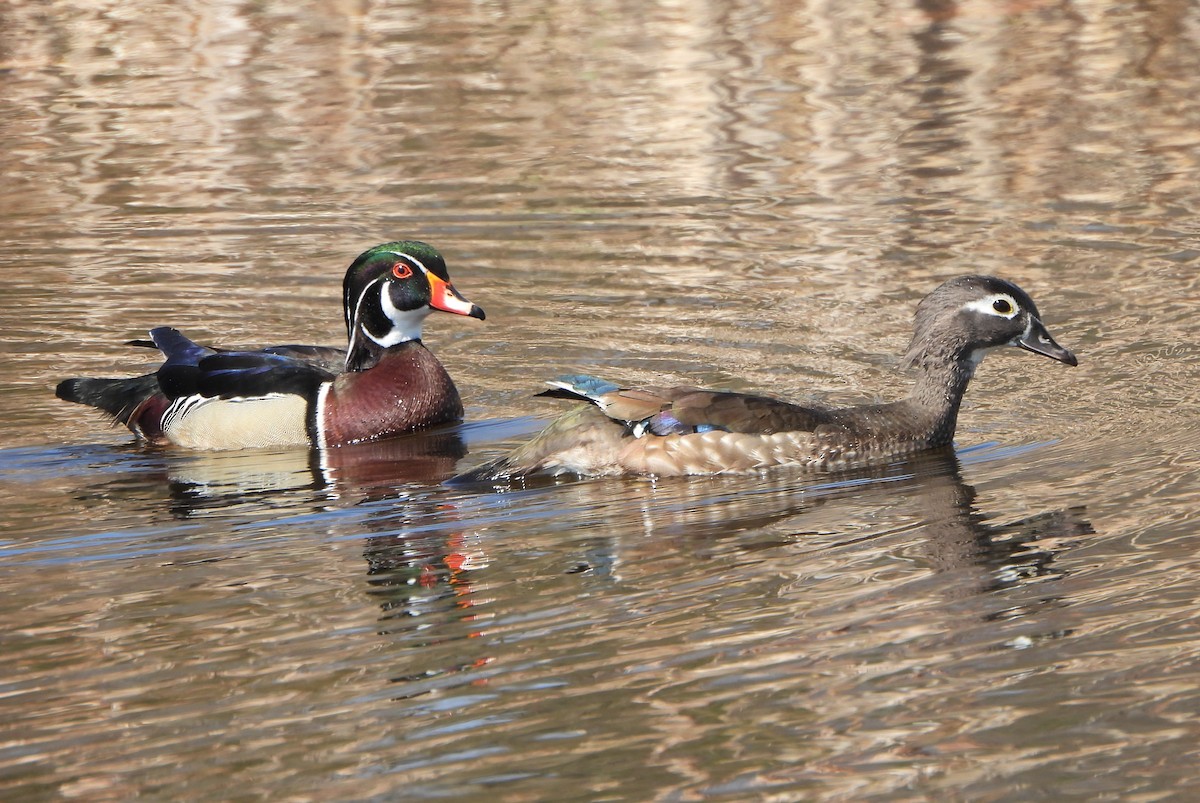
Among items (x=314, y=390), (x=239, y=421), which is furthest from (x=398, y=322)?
(x=239, y=421)

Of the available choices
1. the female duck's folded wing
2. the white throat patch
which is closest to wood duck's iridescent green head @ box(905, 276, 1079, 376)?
the female duck's folded wing

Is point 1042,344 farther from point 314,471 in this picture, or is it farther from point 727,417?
point 314,471

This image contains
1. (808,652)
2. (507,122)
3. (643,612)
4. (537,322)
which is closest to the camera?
(808,652)

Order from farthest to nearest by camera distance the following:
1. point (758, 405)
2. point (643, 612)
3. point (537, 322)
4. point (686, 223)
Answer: point (686, 223), point (537, 322), point (758, 405), point (643, 612)

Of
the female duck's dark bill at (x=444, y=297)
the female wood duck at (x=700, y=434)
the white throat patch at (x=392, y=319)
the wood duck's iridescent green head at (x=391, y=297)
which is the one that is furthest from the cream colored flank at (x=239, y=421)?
the female wood duck at (x=700, y=434)

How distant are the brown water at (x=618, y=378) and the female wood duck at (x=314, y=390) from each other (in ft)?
0.83

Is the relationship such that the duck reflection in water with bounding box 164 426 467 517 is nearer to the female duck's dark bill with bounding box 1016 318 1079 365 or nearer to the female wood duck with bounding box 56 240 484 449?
the female wood duck with bounding box 56 240 484 449

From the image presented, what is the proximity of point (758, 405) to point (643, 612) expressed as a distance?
2.52 meters

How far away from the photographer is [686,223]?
13930 millimetres

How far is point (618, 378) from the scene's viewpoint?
1051 centimetres

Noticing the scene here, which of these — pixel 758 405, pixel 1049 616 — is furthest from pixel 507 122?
pixel 1049 616

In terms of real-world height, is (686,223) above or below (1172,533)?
below

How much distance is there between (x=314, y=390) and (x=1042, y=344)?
389 cm

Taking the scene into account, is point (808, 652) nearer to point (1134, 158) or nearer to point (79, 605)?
point (79, 605)
